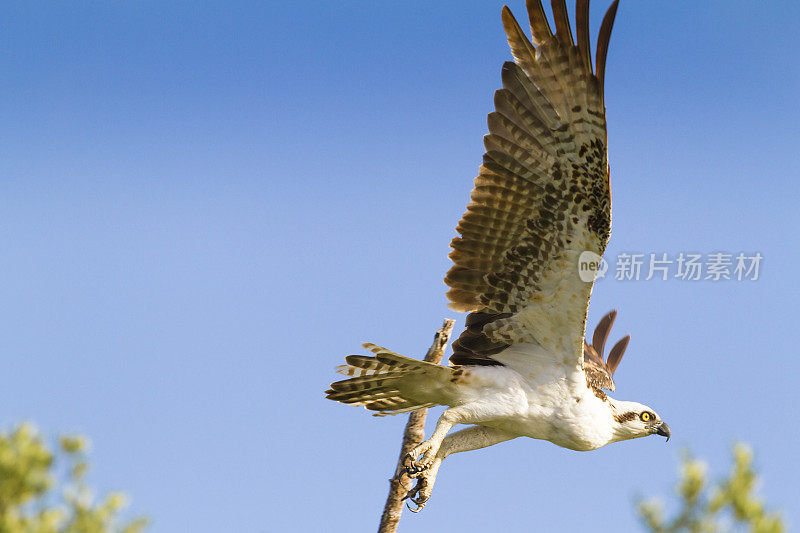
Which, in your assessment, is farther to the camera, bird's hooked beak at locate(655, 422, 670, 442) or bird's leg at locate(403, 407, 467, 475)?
bird's hooked beak at locate(655, 422, 670, 442)

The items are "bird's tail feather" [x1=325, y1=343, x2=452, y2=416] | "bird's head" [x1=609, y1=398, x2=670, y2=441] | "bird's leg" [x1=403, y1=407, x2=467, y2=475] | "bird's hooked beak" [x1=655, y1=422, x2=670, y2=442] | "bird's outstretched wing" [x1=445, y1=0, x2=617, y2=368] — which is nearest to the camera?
"bird's outstretched wing" [x1=445, y1=0, x2=617, y2=368]

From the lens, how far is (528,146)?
21.2 feet

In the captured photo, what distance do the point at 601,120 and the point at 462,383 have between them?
2.48 m

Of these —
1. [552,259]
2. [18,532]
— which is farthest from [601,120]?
[18,532]

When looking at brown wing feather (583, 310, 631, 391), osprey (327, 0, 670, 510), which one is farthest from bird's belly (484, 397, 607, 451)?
brown wing feather (583, 310, 631, 391)

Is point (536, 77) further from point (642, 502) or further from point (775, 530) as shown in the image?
point (775, 530)

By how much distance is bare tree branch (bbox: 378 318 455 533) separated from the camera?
6789 mm

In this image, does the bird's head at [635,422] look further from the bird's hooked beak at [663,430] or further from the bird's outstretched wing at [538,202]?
the bird's outstretched wing at [538,202]

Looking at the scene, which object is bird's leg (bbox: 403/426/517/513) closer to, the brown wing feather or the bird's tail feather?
the bird's tail feather

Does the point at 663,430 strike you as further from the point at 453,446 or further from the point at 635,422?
the point at 453,446

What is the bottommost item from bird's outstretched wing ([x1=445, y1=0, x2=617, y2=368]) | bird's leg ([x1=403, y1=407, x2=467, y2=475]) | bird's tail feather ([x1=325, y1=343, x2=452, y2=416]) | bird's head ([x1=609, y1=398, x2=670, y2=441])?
bird's leg ([x1=403, y1=407, x2=467, y2=475])

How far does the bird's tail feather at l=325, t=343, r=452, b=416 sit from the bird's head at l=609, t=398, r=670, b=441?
174 centimetres

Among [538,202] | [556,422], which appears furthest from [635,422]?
[538,202]

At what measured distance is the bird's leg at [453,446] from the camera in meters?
6.59
